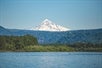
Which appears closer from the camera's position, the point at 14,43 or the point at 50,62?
the point at 50,62

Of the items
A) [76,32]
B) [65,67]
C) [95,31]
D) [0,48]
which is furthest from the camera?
[76,32]

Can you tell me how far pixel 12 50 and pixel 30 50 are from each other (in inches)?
158

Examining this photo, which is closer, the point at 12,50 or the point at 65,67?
the point at 65,67

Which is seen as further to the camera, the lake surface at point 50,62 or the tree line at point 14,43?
the tree line at point 14,43

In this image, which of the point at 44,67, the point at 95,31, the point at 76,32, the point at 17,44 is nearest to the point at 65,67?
the point at 44,67

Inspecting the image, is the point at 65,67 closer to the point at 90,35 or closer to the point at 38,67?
the point at 38,67

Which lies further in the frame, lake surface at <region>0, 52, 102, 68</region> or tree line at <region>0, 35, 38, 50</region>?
tree line at <region>0, 35, 38, 50</region>

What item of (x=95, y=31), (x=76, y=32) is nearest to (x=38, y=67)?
(x=95, y=31)

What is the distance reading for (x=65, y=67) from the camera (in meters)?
22.4

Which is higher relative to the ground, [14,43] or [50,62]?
[14,43]

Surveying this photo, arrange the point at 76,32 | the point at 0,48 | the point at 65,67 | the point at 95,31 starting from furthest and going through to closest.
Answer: the point at 76,32 < the point at 95,31 < the point at 0,48 < the point at 65,67

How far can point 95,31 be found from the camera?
135375mm

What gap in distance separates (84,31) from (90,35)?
5.09 m

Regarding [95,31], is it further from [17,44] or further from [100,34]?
[17,44]
